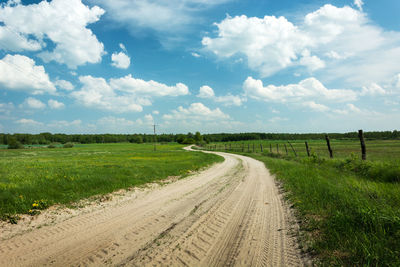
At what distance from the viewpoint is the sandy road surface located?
147 inches

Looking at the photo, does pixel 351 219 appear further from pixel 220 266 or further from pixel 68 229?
pixel 68 229

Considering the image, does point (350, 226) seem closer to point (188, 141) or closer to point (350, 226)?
point (350, 226)

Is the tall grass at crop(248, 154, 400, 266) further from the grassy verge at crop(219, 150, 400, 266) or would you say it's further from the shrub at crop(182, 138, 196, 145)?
the shrub at crop(182, 138, 196, 145)

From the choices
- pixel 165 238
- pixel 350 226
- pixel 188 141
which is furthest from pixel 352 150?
pixel 188 141

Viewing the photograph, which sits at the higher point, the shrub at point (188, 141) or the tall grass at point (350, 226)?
the tall grass at point (350, 226)

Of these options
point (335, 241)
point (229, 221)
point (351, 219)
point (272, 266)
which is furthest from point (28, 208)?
point (351, 219)

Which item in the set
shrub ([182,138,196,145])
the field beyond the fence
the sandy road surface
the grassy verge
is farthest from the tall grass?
shrub ([182,138,196,145])

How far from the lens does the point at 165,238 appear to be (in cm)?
457

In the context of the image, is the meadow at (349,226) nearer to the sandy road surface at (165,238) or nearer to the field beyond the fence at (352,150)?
the sandy road surface at (165,238)

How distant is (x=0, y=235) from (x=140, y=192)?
5.21m

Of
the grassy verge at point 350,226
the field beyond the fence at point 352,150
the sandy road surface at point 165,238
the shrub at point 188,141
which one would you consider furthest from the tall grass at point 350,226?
the shrub at point 188,141

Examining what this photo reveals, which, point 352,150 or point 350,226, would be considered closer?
point 350,226

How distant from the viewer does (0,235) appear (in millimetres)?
4965

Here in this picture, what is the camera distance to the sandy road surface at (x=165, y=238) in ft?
12.3
